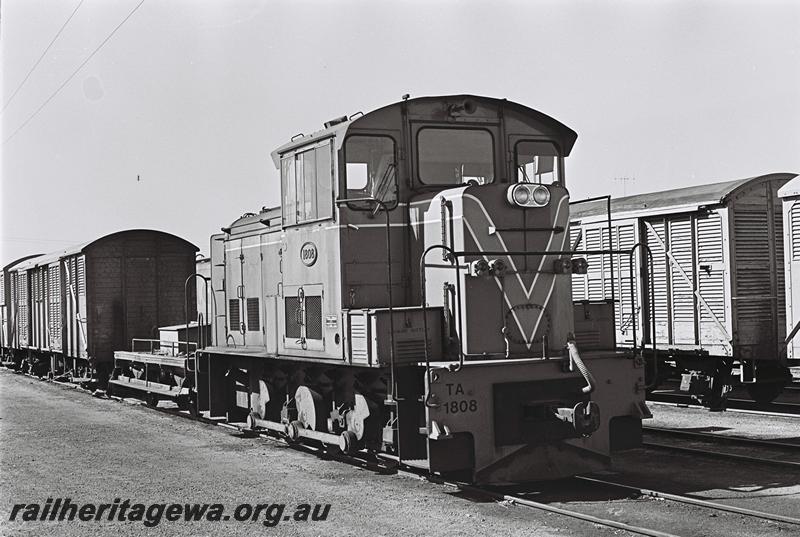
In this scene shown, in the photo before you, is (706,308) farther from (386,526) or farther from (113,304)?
(113,304)

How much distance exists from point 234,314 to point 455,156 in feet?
17.0

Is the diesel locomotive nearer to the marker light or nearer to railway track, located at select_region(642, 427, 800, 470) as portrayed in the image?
the marker light

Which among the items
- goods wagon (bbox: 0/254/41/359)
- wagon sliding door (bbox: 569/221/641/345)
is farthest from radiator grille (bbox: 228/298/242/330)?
goods wagon (bbox: 0/254/41/359)

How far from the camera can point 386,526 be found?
24.5 feet

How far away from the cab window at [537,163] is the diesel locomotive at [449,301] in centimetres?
1

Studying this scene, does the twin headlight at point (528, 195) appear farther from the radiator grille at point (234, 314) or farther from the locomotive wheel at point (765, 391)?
the locomotive wheel at point (765, 391)

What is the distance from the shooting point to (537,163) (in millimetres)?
9906

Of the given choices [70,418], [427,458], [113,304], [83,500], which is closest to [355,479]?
[427,458]

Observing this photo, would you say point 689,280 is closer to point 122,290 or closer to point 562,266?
point 562,266

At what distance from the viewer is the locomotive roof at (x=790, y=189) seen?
14.3 meters

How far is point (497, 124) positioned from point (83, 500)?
216 inches

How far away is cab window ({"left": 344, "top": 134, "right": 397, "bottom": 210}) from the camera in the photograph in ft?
31.1

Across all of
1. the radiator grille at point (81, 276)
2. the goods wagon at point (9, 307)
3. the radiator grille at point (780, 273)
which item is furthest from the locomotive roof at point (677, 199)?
the goods wagon at point (9, 307)

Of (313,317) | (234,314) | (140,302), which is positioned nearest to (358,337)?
(313,317)
